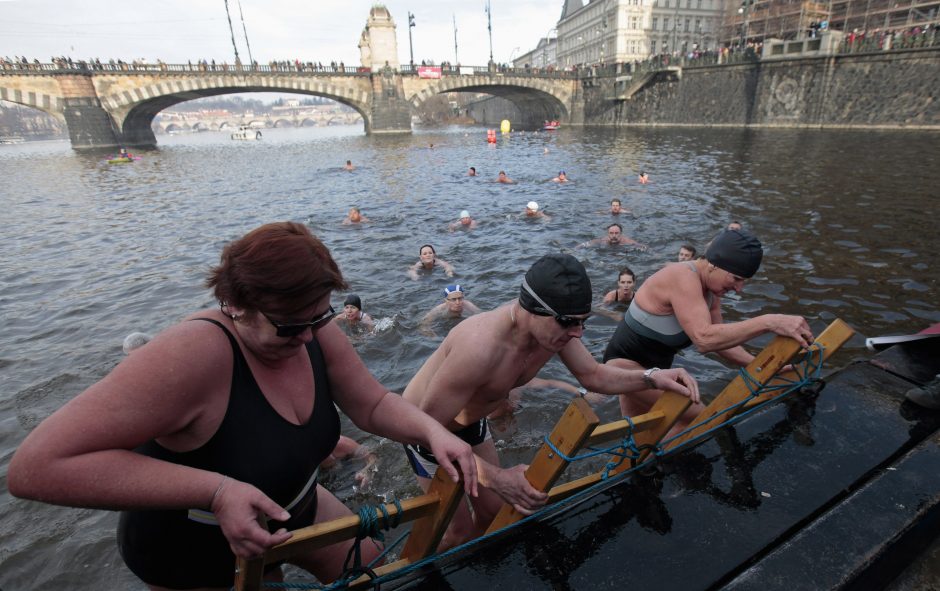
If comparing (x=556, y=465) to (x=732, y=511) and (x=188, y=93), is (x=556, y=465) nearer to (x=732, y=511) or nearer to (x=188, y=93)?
(x=732, y=511)

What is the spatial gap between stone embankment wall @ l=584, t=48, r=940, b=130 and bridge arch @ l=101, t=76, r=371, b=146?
33.2m

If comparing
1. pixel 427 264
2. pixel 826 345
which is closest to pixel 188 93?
pixel 427 264

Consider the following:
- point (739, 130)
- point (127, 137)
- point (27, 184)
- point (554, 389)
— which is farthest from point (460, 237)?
point (127, 137)

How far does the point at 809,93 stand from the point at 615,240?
34043mm

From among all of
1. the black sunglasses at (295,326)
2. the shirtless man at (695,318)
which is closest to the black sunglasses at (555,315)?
the black sunglasses at (295,326)

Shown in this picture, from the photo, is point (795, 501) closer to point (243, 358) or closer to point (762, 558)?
point (762, 558)

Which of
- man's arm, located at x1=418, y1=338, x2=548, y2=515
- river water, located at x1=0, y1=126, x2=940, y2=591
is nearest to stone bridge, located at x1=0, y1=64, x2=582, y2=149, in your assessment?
river water, located at x1=0, y1=126, x2=940, y2=591

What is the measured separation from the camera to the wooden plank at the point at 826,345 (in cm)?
336

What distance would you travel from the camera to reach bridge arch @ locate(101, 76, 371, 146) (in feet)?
156

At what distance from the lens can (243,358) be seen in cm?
175

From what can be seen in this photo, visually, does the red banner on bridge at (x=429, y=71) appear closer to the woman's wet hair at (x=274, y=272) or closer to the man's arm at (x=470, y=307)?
the man's arm at (x=470, y=307)

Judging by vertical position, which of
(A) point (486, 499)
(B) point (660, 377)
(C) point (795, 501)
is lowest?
(A) point (486, 499)

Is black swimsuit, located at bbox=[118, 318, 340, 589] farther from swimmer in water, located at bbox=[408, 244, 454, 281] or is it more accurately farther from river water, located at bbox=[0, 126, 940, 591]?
swimmer in water, located at bbox=[408, 244, 454, 281]

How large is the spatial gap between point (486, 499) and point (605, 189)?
18.0m
